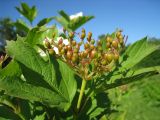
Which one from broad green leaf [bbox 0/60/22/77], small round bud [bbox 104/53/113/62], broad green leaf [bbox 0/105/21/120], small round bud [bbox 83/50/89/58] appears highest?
small round bud [bbox 83/50/89/58]

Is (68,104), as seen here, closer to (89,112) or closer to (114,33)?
(89,112)

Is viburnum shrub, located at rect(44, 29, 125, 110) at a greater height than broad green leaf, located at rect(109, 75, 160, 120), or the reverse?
broad green leaf, located at rect(109, 75, 160, 120)

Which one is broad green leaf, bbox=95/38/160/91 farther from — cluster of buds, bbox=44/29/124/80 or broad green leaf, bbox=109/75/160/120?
broad green leaf, bbox=109/75/160/120

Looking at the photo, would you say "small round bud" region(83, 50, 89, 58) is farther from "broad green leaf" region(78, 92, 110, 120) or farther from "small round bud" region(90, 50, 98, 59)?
"broad green leaf" region(78, 92, 110, 120)

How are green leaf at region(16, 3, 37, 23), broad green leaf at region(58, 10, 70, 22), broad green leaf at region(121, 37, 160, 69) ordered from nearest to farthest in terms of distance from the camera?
broad green leaf at region(121, 37, 160, 69)
green leaf at region(16, 3, 37, 23)
broad green leaf at region(58, 10, 70, 22)

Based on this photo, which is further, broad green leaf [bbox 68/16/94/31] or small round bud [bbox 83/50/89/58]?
broad green leaf [bbox 68/16/94/31]

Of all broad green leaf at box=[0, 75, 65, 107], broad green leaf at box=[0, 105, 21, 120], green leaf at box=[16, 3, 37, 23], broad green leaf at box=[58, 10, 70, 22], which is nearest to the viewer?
broad green leaf at box=[0, 75, 65, 107]

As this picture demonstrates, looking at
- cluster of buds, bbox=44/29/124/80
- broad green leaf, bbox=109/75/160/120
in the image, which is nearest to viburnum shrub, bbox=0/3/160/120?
cluster of buds, bbox=44/29/124/80
